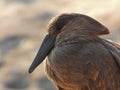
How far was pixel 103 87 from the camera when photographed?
2875 millimetres

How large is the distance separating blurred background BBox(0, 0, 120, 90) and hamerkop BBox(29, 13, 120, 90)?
498 centimetres

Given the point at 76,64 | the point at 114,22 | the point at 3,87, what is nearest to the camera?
the point at 76,64

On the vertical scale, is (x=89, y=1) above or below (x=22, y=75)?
above

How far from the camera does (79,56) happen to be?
111 inches

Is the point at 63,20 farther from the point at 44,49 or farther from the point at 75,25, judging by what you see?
the point at 44,49

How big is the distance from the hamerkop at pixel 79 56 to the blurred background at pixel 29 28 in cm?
498

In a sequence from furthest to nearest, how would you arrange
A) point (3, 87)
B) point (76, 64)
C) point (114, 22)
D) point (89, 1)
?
point (89, 1)
point (114, 22)
point (3, 87)
point (76, 64)

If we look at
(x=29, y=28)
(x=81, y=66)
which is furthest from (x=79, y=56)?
(x=29, y=28)

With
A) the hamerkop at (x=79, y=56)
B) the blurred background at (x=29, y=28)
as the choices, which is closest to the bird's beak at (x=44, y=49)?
the hamerkop at (x=79, y=56)

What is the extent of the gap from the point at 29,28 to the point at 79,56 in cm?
669

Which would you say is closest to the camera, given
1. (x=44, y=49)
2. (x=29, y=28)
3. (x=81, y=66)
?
(x=81, y=66)

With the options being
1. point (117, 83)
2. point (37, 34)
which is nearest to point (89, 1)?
point (37, 34)

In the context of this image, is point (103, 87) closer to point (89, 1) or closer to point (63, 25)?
point (63, 25)

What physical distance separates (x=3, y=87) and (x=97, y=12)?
2.25m
